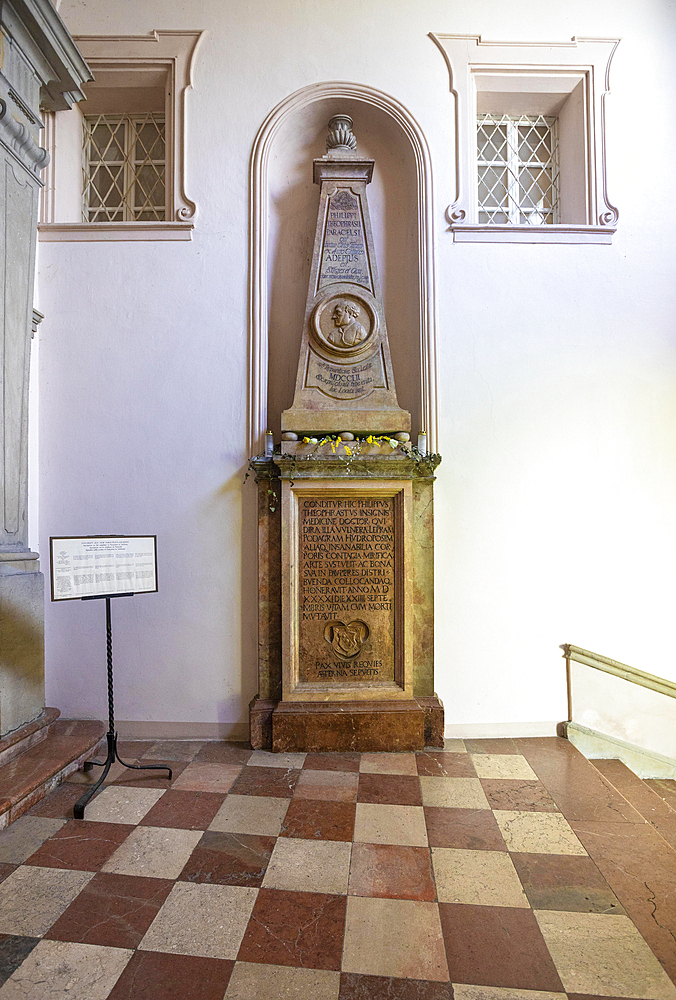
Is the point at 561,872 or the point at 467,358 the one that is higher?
the point at 467,358

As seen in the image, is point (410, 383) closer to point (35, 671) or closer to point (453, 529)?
point (453, 529)

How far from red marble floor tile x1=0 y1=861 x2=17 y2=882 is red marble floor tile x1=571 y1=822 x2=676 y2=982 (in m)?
2.36

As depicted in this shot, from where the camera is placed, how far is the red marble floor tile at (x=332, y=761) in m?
3.26

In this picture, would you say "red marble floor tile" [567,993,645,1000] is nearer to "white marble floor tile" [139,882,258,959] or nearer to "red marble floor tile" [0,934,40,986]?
"white marble floor tile" [139,882,258,959]

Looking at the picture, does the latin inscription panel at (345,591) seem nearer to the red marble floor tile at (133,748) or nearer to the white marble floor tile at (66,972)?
the red marble floor tile at (133,748)

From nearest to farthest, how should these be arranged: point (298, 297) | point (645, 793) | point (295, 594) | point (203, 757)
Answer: point (645, 793), point (203, 757), point (295, 594), point (298, 297)

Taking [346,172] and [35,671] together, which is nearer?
[35,671]

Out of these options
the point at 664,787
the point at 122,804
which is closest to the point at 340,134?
the point at 122,804

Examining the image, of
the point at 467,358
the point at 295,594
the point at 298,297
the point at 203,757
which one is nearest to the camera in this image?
the point at 203,757

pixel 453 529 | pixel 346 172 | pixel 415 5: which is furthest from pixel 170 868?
pixel 415 5

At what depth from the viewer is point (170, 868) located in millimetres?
2287

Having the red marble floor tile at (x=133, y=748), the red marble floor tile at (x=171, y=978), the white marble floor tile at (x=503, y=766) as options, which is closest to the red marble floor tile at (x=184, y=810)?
the red marble floor tile at (x=133, y=748)

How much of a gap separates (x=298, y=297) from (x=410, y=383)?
111 cm

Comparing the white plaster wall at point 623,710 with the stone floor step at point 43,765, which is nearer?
the stone floor step at point 43,765
